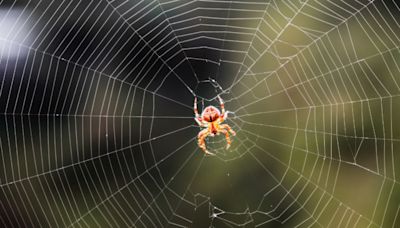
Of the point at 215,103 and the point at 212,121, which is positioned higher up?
the point at 215,103

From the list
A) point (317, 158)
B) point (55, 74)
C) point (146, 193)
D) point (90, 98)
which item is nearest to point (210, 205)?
point (146, 193)

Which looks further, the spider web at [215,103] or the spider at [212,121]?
the spider web at [215,103]

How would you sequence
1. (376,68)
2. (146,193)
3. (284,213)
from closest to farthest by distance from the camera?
1. (376,68)
2. (284,213)
3. (146,193)

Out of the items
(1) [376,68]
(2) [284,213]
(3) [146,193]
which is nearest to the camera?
(1) [376,68]

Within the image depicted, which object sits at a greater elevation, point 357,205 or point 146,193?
point 146,193

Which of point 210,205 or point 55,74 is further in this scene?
point 210,205

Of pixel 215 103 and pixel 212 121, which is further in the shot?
pixel 215 103

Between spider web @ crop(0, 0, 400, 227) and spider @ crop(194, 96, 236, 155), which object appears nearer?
spider @ crop(194, 96, 236, 155)

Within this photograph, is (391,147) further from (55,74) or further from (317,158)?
(55,74)
